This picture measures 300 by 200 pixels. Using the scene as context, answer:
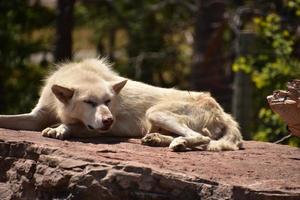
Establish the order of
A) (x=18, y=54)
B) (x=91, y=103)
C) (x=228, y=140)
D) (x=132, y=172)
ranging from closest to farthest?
1. (x=132, y=172)
2. (x=91, y=103)
3. (x=228, y=140)
4. (x=18, y=54)

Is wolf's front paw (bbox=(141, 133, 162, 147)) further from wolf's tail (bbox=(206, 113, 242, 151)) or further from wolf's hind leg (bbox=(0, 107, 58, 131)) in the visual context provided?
wolf's hind leg (bbox=(0, 107, 58, 131))

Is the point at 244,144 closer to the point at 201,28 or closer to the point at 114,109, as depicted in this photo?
the point at 114,109

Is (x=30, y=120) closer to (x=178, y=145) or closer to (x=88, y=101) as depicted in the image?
(x=88, y=101)

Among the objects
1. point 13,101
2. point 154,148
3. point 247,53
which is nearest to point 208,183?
point 154,148

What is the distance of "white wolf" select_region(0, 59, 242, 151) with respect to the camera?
296 inches

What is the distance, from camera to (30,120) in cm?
796

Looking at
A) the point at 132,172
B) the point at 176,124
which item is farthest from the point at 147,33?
the point at 132,172

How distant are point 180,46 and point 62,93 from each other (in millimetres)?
9645

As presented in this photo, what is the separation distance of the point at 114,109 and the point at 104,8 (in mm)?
9238

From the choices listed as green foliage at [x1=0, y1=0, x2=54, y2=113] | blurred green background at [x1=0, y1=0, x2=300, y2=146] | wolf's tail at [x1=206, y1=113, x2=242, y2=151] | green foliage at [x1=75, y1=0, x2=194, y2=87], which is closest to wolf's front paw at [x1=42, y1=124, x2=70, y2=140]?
wolf's tail at [x1=206, y1=113, x2=242, y2=151]

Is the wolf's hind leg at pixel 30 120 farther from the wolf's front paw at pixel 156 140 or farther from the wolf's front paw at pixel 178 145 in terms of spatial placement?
the wolf's front paw at pixel 178 145

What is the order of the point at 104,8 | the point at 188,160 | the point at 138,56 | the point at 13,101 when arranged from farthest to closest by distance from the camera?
1. the point at 104,8
2. the point at 138,56
3. the point at 13,101
4. the point at 188,160

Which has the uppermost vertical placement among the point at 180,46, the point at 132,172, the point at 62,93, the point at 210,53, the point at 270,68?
the point at 62,93

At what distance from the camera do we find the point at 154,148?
731cm
